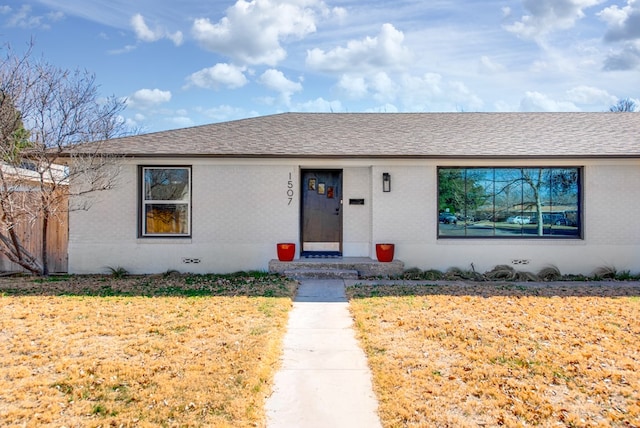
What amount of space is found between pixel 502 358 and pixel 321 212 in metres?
6.54

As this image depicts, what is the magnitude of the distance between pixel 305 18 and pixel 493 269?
8474mm

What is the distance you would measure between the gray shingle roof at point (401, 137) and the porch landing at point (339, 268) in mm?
2510

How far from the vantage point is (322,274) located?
9.21 m

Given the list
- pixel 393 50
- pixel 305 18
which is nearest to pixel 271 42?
pixel 305 18

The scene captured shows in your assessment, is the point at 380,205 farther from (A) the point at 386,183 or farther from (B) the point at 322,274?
(B) the point at 322,274

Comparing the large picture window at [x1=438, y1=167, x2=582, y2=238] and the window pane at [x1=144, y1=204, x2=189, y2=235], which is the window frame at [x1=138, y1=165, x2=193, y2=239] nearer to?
the window pane at [x1=144, y1=204, x2=189, y2=235]

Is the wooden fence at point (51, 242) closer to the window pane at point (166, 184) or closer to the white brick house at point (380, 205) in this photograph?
the white brick house at point (380, 205)

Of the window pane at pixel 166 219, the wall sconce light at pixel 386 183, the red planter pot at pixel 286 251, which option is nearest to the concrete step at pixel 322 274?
the red planter pot at pixel 286 251

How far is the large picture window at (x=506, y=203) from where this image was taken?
10.0m

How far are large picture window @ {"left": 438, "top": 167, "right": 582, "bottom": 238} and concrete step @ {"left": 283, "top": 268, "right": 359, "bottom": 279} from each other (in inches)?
100

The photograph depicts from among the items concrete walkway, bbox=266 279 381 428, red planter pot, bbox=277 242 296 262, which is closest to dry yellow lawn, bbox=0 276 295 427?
concrete walkway, bbox=266 279 381 428

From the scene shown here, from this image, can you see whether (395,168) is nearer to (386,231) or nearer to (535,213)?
(386,231)

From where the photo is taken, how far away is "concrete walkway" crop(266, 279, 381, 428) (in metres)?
3.28

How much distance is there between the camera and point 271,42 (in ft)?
44.8
